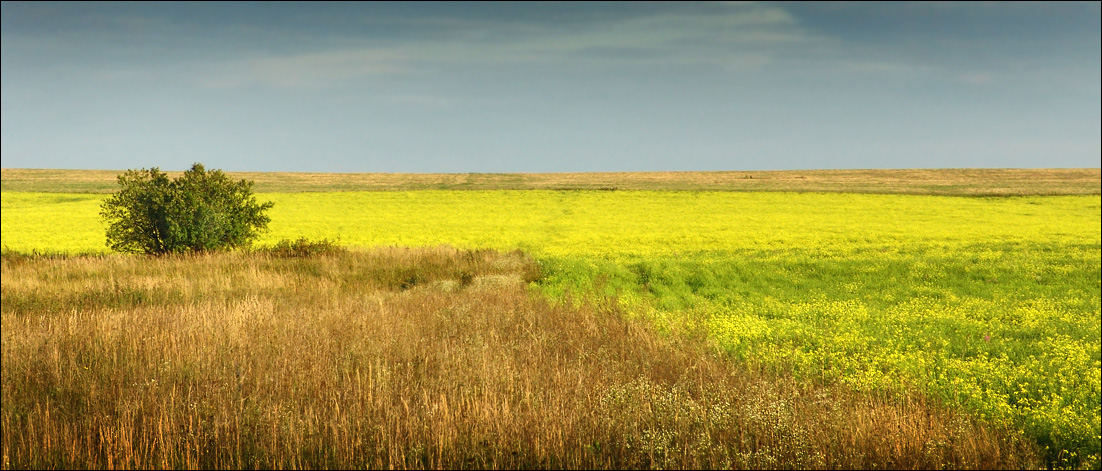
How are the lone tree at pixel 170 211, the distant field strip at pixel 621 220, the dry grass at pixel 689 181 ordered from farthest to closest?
the dry grass at pixel 689 181 → the distant field strip at pixel 621 220 → the lone tree at pixel 170 211

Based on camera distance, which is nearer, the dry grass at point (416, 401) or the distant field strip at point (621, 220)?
the dry grass at point (416, 401)

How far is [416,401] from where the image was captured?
679 cm

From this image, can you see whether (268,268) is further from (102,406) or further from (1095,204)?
(1095,204)

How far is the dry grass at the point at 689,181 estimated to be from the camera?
2491 inches

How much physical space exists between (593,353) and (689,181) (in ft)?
263

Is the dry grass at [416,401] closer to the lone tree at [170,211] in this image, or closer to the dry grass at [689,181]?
the lone tree at [170,211]

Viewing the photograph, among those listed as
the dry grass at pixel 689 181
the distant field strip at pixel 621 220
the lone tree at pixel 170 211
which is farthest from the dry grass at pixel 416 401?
the dry grass at pixel 689 181

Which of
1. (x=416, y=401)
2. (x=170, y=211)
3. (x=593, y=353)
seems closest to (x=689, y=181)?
(x=170, y=211)

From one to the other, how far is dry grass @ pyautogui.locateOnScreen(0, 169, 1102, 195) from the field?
40906 mm

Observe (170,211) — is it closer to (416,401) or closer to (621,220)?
(416,401)

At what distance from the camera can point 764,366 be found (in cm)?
947

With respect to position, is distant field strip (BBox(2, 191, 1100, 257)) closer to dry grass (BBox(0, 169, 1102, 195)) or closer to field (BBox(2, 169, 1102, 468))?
field (BBox(2, 169, 1102, 468))

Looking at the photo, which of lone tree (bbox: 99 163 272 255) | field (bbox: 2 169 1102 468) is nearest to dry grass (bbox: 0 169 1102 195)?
lone tree (bbox: 99 163 272 255)

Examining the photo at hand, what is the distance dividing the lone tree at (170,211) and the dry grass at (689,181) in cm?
3625
